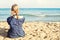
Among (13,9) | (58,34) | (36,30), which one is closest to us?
(13,9)

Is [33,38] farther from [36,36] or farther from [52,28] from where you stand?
[52,28]

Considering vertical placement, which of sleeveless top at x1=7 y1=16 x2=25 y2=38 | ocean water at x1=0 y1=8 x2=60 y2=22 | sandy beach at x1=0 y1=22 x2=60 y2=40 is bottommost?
ocean water at x1=0 y1=8 x2=60 y2=22

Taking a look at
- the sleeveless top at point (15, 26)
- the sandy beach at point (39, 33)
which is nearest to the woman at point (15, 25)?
the sleeveless top at point (15, 26)

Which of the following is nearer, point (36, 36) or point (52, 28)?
point (36, 36)

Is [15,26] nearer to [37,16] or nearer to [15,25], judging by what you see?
[15,25]

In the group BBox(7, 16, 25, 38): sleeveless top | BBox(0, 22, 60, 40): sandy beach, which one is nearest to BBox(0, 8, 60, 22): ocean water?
BBox(0, 22, 60, 40): sandy beach

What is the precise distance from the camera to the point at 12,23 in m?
6.14

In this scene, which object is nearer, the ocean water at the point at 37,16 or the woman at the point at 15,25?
the woman at the point at 15,25

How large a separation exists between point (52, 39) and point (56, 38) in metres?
0.13

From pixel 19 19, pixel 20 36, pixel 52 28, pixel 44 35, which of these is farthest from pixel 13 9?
pixel 52 28

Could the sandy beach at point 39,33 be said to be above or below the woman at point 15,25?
below

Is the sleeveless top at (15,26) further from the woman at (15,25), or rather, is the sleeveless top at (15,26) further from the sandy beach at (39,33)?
the sandy beach at (39,33)

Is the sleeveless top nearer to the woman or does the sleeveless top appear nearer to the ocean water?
the woman

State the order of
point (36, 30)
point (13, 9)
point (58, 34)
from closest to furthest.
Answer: point (13, 9) < point (58, 34) < point (36, 30)
